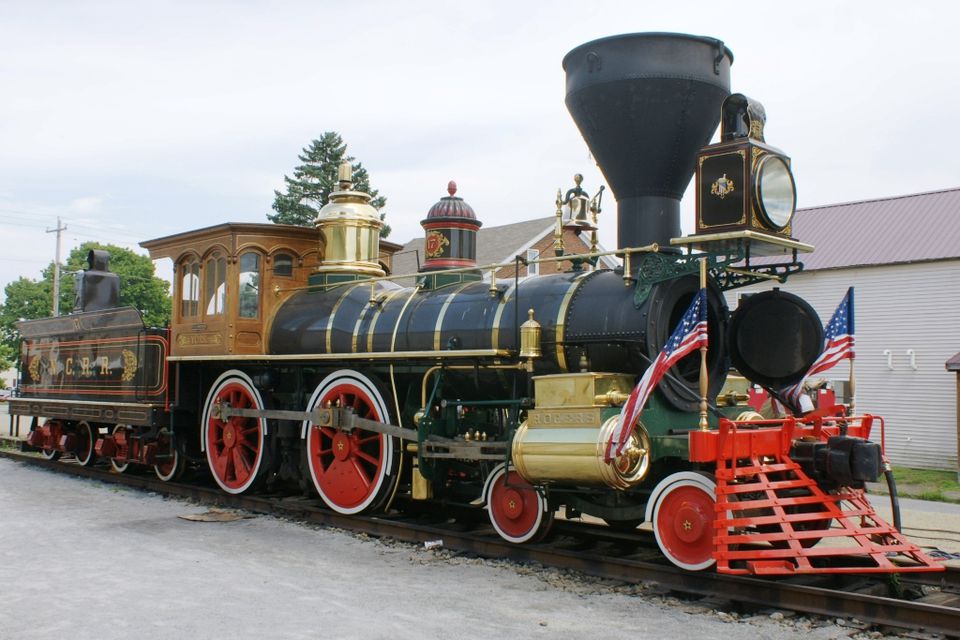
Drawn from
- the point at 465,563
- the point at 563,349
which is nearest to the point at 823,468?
the point at 563,349

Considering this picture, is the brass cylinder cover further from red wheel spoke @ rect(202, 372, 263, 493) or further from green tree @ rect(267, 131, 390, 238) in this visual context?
green tree @ rect(267, 131, 390, 238)

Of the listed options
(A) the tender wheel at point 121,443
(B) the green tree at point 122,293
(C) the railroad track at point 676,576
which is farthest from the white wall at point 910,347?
(B) the green tree at point 122,293

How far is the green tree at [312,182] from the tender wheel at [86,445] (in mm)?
21066

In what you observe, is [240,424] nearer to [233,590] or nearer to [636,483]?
[233,590]

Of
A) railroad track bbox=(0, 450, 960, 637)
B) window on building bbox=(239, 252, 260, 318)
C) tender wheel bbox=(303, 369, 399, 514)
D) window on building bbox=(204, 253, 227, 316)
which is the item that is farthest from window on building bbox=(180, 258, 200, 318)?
railroad track bbox=(0, 450, 960, 637)

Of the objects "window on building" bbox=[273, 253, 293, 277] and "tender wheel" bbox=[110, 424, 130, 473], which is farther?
"tender wheel" bbox=[110, 424, 130, 473]

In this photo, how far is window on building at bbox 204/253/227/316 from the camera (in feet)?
33.4

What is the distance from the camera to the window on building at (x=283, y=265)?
1032cm

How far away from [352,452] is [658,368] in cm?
398

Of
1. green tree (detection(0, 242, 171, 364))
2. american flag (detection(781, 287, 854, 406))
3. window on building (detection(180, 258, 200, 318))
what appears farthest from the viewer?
green tree (detection(0, 242, 171, 364))

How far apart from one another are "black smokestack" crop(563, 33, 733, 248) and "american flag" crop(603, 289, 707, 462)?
1.19 m

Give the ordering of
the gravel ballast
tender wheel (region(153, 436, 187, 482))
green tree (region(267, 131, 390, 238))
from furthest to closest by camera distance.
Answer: green tree (region(267, 131, 390, 238)), tender wheel (region(153, 436, 187, 482)), the gravel ballast

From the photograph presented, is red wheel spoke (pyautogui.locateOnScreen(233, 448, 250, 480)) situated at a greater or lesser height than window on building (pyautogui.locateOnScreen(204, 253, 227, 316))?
lesser

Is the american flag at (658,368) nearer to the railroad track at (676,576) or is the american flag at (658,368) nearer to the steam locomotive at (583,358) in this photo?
the steam locomotive at (583,358)
